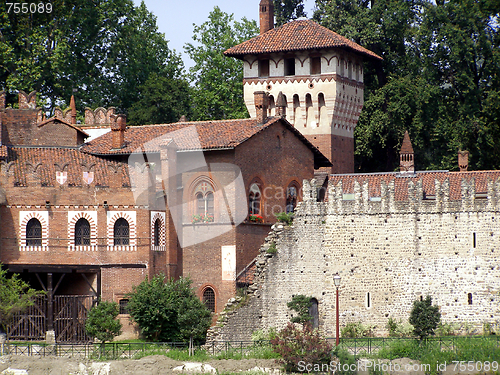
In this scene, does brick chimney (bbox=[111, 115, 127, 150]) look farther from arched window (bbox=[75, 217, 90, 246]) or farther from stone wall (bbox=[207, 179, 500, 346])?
stone wall (bbox=[207, 179, 500, 346])

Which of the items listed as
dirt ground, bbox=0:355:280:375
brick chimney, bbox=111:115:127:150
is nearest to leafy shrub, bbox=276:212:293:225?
dirt ground, bbox=0:355:280:375

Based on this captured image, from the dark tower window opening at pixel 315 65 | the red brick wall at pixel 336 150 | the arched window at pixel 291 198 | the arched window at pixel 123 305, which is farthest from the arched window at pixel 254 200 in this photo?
the dark tower window opening at pixel 315 65

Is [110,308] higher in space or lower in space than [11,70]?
lower

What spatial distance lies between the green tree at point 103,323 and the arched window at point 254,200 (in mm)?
9372

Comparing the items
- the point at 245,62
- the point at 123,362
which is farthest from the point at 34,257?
the point at 245,62

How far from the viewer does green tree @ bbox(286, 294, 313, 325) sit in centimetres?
4578

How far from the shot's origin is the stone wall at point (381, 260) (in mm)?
46812

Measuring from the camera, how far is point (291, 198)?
54.2m

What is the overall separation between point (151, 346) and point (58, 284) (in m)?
5.81

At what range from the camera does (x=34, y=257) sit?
48.7 meters

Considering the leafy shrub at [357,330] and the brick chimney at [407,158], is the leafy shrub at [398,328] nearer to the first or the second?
the leafy shrub at [357,330]

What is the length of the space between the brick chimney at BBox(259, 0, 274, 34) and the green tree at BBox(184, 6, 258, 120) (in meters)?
6.75

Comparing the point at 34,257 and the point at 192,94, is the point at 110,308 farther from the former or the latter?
the point at 192,94

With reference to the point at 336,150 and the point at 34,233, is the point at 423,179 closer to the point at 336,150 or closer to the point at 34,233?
the point at 336,150
